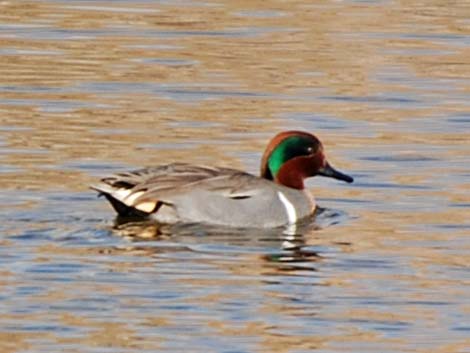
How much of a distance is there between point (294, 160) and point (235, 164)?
4.15ft

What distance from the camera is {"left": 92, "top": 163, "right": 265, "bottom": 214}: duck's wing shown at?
548 inches

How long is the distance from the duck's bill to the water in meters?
0.17

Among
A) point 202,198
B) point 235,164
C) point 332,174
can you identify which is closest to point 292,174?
point 332,174

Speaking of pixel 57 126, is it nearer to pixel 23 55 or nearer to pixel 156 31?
pixel 23 55

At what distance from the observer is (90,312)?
11.1m

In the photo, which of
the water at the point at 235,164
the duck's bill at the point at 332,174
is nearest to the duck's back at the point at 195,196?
the water at the point at 235,164

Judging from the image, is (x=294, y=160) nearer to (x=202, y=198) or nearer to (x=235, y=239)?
(x=202, y=198)

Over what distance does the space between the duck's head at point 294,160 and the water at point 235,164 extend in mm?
270

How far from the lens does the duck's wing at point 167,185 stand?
13922 mm

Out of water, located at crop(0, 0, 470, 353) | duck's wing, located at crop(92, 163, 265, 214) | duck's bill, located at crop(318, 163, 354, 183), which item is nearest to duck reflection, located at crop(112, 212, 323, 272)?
water, located at crop(0, 0, 470, 353)

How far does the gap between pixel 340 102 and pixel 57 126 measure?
2.64 meters

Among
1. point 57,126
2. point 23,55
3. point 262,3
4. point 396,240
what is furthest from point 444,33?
point 396,240

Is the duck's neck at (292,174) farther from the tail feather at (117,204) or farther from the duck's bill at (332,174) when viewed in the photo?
the tail feather at (117,204)

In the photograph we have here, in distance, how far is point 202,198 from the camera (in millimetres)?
14008
